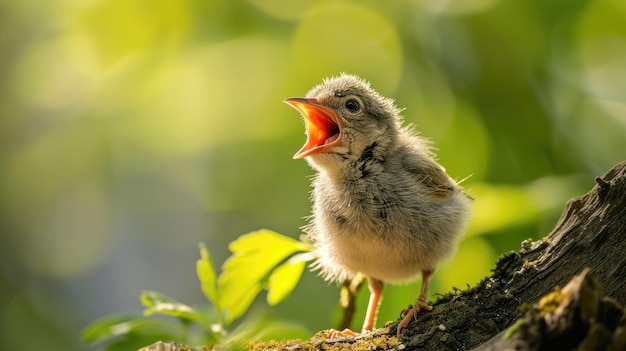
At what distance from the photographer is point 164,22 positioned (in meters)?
3.83

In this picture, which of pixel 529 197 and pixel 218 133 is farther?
pixel 218 133

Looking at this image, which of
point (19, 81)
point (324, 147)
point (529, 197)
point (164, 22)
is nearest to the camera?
point (529, 197)

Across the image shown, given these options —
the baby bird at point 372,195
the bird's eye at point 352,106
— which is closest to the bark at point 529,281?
the baby bird at point 372,195

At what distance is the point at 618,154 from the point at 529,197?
1.06 metres

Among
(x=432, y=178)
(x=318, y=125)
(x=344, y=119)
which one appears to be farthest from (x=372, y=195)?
(x=318, y=125)

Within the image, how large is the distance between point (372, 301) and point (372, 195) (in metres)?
0.50

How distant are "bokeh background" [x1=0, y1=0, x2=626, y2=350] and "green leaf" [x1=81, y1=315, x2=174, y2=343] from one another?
846 millimetres

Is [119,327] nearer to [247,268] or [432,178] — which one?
[247,268]

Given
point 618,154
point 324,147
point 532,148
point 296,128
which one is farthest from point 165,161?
point 618,154

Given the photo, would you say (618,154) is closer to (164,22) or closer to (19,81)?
(164,22)

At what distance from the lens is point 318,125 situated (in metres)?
3.26

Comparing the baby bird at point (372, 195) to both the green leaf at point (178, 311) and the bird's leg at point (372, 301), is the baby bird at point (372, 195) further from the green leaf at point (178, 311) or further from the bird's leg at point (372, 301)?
the green leaf at point (178, 311)

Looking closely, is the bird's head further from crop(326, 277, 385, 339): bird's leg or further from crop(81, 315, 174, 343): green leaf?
crop(81, 315, 174, 343): green leaf

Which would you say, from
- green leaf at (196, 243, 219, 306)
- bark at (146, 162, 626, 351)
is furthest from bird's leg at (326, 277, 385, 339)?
green leaf at (196, 243, 219, 306)
